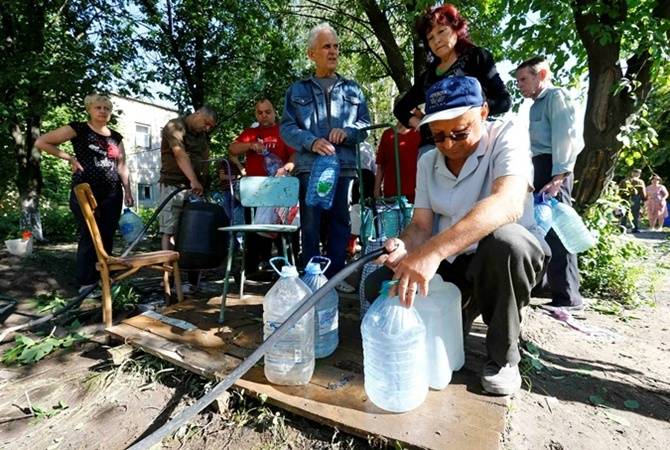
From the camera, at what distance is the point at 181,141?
378 cm

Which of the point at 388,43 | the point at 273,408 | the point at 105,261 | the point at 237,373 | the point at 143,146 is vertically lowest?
the point at 273,408

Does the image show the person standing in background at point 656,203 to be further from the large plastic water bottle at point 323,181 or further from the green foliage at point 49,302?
the green foliage at point 49,302

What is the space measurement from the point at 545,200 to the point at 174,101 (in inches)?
303

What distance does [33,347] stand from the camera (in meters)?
2.61

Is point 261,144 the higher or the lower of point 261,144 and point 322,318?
the higher

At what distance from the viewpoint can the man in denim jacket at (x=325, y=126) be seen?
9.40ft

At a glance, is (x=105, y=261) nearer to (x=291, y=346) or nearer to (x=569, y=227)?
(x=291, y=346)

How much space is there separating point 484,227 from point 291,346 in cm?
102

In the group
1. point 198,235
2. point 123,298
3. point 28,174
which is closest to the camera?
point 123,298

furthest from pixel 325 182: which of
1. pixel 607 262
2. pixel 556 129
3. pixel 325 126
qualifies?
pixel 607 262

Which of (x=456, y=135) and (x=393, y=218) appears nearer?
(x=456, y=135)

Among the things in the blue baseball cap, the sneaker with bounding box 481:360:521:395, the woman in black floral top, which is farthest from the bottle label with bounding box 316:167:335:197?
the woman in black floral top

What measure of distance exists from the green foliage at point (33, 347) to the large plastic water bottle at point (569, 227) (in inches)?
142

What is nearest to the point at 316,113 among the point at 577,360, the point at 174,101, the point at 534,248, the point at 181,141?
the point at 181,141
